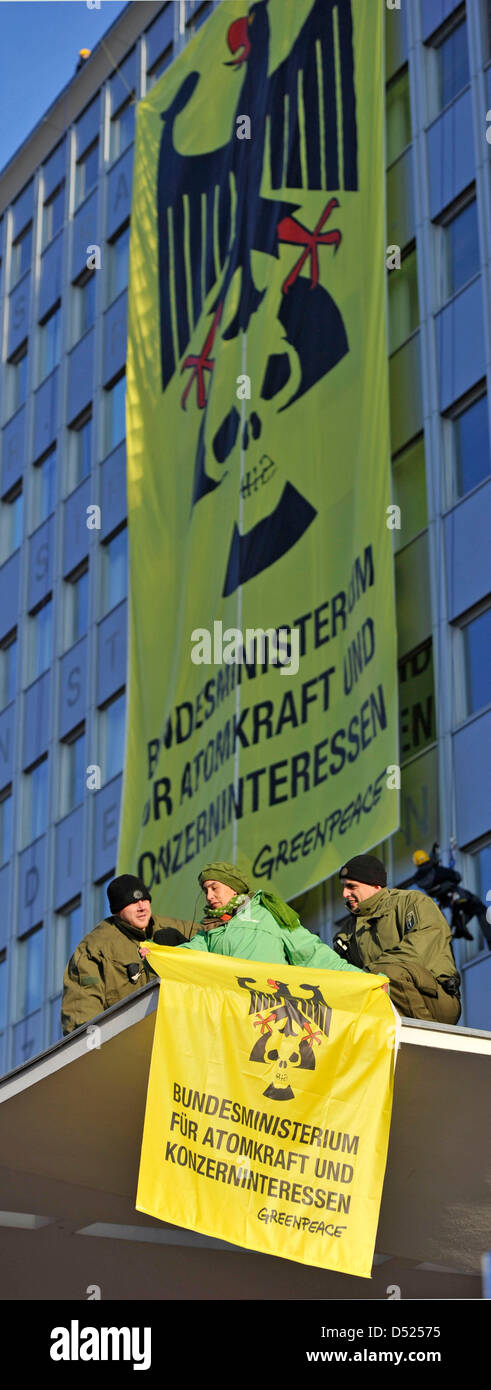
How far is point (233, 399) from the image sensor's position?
26.3 meters

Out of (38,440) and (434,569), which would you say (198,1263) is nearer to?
(434,569)

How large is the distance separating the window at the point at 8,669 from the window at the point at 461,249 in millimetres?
16213

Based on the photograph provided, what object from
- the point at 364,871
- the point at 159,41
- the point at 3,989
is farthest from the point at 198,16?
the point at 364,871

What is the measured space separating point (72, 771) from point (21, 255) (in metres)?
13.8

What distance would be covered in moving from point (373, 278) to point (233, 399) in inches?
131

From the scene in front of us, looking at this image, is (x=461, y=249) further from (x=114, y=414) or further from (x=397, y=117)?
(x=114, y=414)

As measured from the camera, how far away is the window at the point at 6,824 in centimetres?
3750

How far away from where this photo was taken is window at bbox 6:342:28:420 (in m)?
42.2

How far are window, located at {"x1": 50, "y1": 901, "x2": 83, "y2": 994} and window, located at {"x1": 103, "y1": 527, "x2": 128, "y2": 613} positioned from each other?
512cm

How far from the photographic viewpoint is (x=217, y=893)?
10.9 metres

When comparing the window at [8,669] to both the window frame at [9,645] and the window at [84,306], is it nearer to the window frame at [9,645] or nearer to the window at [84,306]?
the window frame at [9,645]

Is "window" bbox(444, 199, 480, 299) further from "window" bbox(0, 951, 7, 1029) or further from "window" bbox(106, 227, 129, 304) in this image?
"window" bbox(0, 951, 7, 1029)

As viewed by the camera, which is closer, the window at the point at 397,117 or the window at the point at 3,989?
the window at the point at 397,117
